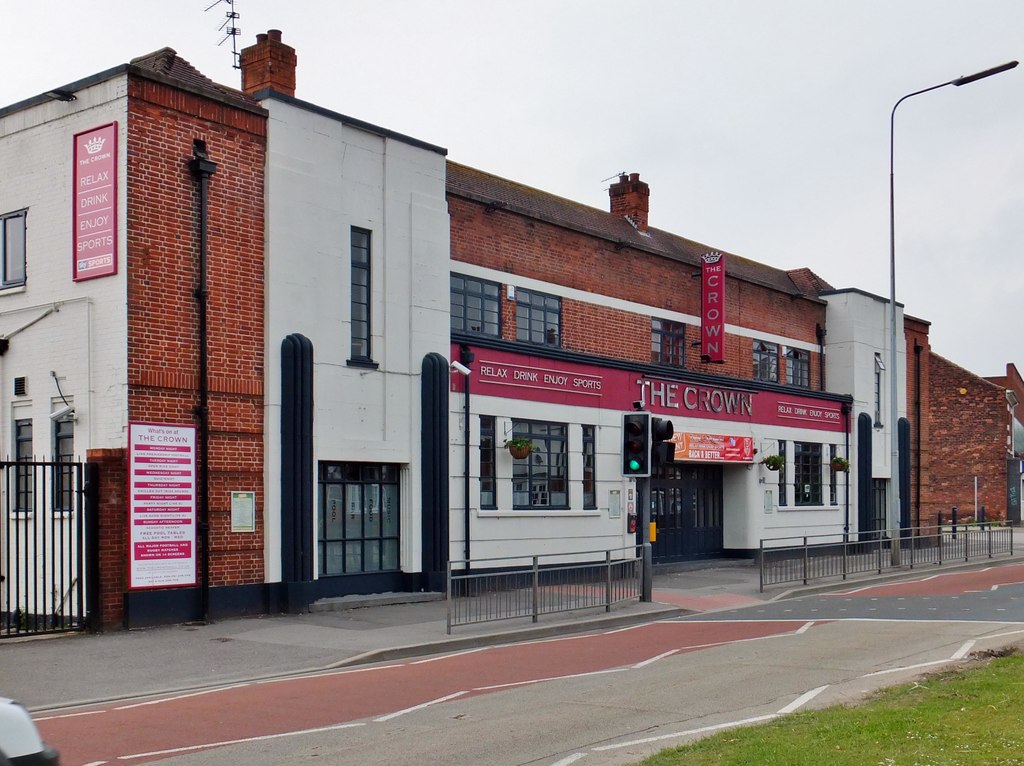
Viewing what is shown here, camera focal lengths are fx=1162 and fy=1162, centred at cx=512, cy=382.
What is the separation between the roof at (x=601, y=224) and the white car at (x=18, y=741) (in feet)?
63.9

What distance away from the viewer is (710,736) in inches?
354

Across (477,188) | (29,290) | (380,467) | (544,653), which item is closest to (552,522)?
(380,467)

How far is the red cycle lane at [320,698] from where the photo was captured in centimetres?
988

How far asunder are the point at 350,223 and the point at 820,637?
1065 cm

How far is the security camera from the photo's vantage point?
17.8 meters

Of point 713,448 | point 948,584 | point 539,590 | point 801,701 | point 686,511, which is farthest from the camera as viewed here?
point 686,511

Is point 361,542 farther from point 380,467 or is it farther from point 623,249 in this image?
point 623,249

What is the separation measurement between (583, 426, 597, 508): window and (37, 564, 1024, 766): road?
821 centimetres

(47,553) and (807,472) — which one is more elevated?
(807,472)

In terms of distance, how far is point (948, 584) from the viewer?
25.6 m

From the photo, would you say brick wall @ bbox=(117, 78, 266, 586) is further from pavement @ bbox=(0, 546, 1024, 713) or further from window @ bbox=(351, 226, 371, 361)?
window @ bbox=(351, 226, 371, 361)

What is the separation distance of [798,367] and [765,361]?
2411mm

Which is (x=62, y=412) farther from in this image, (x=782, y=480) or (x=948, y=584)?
(x=782, y=480)

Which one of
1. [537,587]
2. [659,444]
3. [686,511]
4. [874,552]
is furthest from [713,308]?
[537,587]
